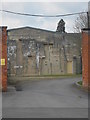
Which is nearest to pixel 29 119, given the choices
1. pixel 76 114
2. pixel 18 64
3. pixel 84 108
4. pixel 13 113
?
pixel 13 113

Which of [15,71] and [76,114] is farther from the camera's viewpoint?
[15,71]

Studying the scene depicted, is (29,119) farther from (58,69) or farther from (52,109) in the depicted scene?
(58,69)

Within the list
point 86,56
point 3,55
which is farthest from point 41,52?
point 3,55

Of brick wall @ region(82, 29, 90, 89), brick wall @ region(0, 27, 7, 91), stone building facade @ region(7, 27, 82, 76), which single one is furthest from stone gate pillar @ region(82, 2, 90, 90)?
stone building facade @ region(7, 27, 82, 76)

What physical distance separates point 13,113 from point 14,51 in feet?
97.8

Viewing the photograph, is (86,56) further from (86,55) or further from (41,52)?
(41,52)

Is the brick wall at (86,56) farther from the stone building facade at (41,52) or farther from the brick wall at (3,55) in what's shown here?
the stone building facade at (41,52)

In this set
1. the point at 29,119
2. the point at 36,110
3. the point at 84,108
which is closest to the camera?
the point at 29,119

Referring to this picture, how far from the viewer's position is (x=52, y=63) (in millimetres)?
41031

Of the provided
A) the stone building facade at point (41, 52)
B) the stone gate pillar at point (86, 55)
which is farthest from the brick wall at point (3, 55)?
the stone building facade at point (41, 52)

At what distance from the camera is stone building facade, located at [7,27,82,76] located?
3962 centimetres

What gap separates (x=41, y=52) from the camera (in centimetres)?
4047

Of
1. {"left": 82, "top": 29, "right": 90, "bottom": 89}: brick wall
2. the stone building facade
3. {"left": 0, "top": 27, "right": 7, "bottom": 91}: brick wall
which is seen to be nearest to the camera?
{"left": 0, "top": 27, "right": 7, "bottom": 91}: brick wall

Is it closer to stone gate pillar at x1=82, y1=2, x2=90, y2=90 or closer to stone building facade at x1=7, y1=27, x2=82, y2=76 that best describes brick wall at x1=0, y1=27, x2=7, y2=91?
stone gate pillar at x1=82, y1=2, x2=90, y2=90
